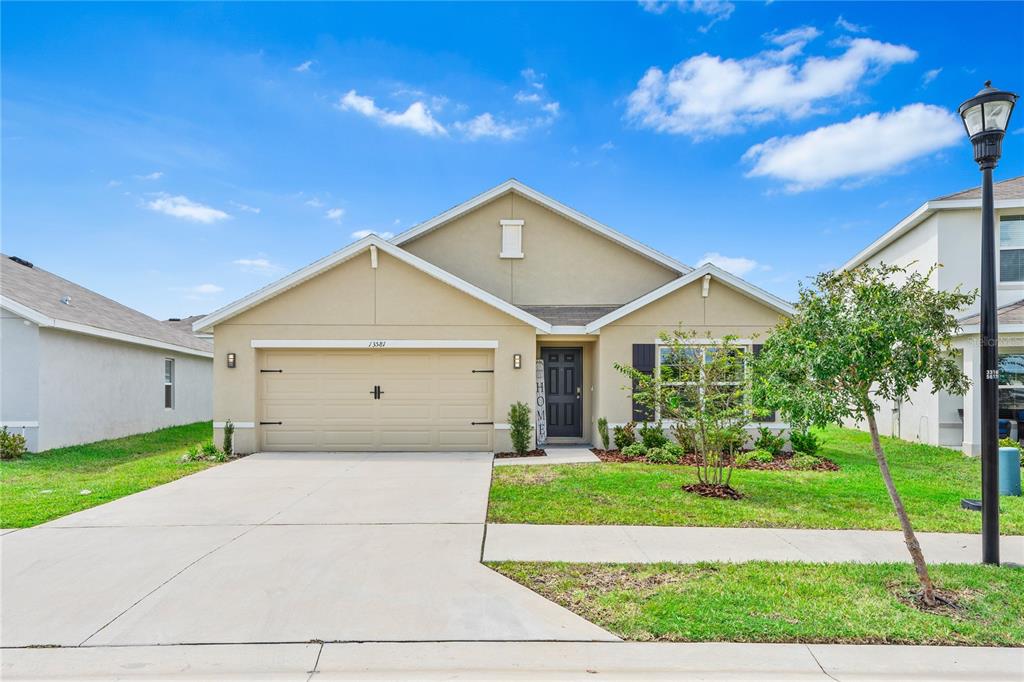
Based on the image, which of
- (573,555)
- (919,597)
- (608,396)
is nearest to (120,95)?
(608,396)

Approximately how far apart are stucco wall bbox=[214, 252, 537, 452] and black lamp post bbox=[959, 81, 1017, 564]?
26.1ft

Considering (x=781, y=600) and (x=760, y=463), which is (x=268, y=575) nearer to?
(x=781, y=600)

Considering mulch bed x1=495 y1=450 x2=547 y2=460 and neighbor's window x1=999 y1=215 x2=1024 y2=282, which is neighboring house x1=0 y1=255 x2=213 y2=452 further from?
neighbor's window x1=999 y1=215 x2=1024 y2=282

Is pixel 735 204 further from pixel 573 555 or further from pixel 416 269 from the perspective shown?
pixel 573 555

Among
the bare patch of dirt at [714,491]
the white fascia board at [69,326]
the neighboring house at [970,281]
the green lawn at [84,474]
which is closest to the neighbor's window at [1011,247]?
the neighboring house at [970,281]

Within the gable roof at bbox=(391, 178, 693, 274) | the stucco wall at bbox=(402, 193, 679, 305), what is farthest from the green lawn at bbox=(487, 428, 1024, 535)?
the gable roof at bbox=(391, 178, 693, 274)

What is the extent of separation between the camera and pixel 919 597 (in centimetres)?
424

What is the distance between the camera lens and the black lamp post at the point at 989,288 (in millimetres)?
4836

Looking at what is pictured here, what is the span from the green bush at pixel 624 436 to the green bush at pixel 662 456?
0.75 metres

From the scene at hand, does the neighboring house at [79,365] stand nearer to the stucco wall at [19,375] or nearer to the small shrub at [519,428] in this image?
the stucco wall at [19,375]

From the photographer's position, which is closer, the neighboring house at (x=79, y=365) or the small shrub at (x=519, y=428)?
the small shrub at (x=519, y=428)

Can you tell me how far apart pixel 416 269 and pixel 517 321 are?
2.51 metres

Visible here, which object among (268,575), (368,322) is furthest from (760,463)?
(268,575)

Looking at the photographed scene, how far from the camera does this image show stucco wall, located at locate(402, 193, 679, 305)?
14242 mm
